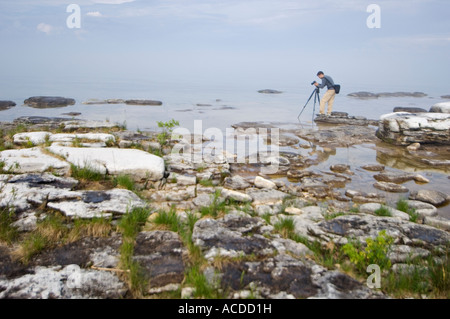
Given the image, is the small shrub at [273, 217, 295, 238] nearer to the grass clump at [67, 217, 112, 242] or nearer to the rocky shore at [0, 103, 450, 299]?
the rocky shore at [0, 103, 450, 299]

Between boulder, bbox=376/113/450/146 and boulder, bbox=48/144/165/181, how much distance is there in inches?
393

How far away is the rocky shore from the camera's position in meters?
3.01

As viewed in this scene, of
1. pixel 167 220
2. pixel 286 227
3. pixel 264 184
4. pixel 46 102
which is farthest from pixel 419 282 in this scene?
pixel 46 102

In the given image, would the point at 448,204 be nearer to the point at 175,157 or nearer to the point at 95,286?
Answer: the point at 175,157

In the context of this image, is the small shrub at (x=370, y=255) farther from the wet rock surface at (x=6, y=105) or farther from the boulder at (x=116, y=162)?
the wet rock surface at (x=6, y=105)

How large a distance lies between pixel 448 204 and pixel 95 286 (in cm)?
687

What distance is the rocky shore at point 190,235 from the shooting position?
3.01 m

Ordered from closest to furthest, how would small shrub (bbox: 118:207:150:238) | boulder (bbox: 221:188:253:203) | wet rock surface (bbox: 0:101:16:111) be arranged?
small shrub (bbox: 118:207:150:238) < boulder (bbox: 221:188:253:203) < wet rock surface (bbox: 0:101:16:111)

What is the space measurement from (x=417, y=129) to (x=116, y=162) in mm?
11261

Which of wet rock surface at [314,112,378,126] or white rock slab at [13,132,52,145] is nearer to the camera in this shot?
white rock slab at [13,132,52,145]

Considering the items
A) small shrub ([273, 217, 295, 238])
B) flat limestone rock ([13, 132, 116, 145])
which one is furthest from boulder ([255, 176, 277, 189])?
flat limestone rock ([13, 132, 116, 145])

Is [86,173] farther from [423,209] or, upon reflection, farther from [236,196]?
[423,209]

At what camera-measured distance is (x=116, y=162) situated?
6066mm

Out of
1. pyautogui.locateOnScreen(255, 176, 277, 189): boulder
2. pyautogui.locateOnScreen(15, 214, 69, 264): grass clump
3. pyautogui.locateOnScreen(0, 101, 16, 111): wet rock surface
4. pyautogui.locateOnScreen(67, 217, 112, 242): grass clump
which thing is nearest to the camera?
pyautogui.locateOnScreen(15, 214, 69, 264): grass clump
